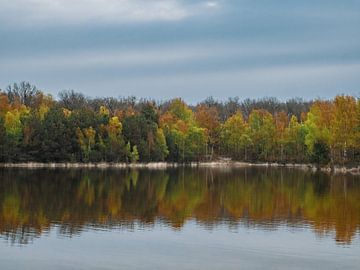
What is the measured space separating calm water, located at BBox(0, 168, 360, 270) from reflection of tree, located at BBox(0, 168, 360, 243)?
66 mm

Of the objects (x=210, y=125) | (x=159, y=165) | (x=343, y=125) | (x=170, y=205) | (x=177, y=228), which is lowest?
(x=177, y=228)

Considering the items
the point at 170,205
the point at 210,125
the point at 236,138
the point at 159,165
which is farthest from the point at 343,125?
the point at 170,205

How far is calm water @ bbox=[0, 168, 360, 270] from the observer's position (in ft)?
78.8

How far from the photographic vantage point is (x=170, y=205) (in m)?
43.5

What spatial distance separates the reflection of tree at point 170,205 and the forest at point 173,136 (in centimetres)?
3294

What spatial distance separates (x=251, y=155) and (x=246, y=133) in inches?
195

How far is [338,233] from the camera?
100 ft

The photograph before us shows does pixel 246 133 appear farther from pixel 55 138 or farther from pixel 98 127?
A: pixel 55 138

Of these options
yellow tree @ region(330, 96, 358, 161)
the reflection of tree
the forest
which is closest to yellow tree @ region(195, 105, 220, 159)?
the forest

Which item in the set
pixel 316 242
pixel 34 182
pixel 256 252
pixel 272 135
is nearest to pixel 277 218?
pixel 316 242

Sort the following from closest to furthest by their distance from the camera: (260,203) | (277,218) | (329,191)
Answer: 1. (277,218)
2. (260,203)
3. (329,191)

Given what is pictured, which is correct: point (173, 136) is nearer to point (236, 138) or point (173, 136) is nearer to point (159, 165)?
point (159, 165)

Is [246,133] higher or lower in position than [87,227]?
higher

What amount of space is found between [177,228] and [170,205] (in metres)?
11.1
